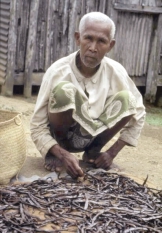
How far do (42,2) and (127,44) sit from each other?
1.95 m

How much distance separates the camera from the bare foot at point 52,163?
451 centimetres

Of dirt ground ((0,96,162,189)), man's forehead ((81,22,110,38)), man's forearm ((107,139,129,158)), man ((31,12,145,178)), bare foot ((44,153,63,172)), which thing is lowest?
dirt ground ((0,96,162,189))

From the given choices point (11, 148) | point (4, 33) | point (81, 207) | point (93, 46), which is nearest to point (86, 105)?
point (93, 46)

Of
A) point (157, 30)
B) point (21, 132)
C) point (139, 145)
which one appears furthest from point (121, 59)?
point (21, 132)

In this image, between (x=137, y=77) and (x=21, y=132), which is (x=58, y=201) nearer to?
(x=21, y=132)

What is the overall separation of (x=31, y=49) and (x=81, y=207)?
19.6 ft

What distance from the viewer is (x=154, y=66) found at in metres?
10.3

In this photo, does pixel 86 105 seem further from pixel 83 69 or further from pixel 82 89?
pixel 83 69

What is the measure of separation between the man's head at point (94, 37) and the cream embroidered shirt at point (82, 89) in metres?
0.20

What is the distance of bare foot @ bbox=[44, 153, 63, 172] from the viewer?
4.51 meters

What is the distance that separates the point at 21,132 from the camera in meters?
4.34

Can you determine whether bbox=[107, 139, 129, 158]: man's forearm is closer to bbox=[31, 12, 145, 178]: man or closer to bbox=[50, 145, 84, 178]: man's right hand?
bbox=[31, 12, 145, 178]: man

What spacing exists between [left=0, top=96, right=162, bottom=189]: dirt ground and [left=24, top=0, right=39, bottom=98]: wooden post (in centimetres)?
26

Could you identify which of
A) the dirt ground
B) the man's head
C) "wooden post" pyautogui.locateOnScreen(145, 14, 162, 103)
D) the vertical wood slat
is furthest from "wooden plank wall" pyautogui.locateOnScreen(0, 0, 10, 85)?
the man's head
